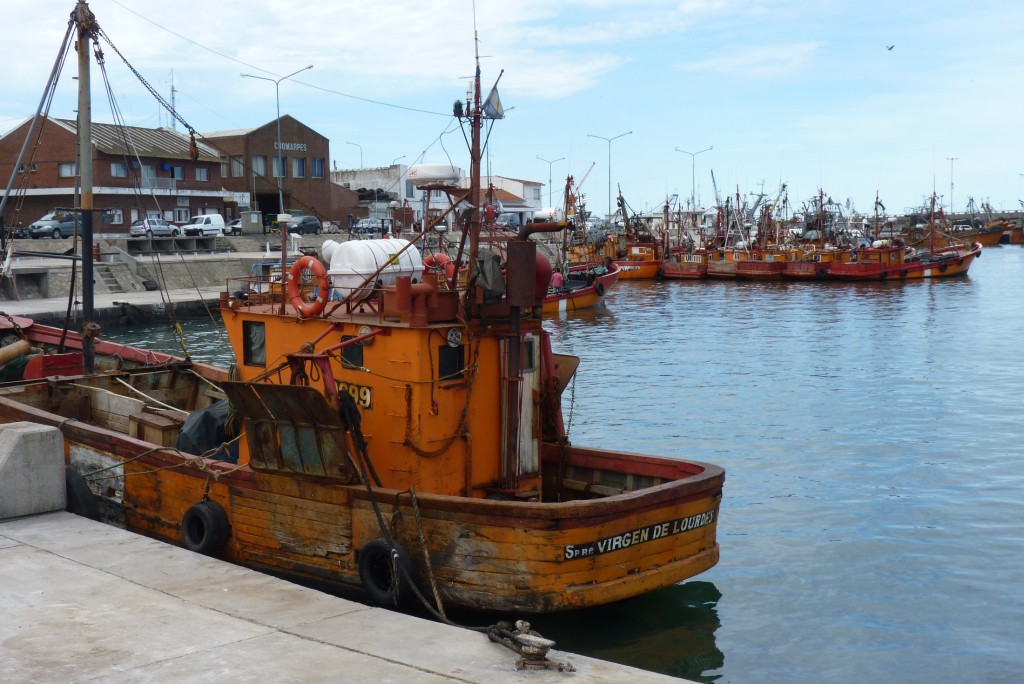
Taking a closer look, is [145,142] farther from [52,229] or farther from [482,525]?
[482,525]

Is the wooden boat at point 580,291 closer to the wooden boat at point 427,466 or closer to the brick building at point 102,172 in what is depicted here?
the brick building at point 102,172

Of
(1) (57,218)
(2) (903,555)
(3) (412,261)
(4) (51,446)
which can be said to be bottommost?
(2) (903,555)

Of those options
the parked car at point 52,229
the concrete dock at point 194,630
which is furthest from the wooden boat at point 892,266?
the concrete dock at point 194,630

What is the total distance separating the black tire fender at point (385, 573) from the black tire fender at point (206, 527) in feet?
6.85

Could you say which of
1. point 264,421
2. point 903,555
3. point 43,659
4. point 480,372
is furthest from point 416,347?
point 903,555

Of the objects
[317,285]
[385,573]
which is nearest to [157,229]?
[317,285]

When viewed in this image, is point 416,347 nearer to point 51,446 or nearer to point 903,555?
point 51,446

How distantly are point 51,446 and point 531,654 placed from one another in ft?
21.3

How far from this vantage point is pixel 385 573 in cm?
999

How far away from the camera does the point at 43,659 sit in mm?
7043

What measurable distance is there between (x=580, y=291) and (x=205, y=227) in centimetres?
2305

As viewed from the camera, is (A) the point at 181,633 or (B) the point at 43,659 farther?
(A) the point at 181,633

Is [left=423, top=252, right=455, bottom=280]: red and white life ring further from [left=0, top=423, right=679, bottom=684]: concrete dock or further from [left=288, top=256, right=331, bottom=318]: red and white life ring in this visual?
[left=0, top=423, right=679, bottom=684]: concrete dock

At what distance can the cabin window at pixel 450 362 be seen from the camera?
1030cm
